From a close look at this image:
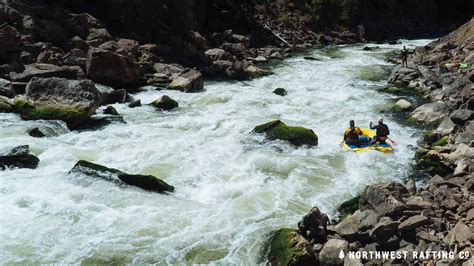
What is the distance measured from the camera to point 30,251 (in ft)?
27.5

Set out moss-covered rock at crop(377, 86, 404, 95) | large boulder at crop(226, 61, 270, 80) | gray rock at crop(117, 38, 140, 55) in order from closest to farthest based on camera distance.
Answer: moss-covered rock at crop(377, 86, 404, 95), gray rock at crop(117, 38, 140, 55), large boulder at crop(226, 61, 270, 80)

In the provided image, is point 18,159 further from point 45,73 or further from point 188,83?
point 188,83

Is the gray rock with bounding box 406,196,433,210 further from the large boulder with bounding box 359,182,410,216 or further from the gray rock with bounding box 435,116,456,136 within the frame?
the gray rock with bounding box 435,116,456,136

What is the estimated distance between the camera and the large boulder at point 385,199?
8469 millimetres

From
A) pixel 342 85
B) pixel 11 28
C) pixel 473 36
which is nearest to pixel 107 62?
pixel 11 28

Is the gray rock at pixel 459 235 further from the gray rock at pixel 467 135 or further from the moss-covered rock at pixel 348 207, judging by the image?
the gray rock at pixel 467 135

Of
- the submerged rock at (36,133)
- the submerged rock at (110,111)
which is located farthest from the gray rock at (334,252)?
the submerged rock at (110,111)

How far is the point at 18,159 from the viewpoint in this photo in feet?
39.3

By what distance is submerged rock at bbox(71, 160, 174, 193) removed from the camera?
11.0m

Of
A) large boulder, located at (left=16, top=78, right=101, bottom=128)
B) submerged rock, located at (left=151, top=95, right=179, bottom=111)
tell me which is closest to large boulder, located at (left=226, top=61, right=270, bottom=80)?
submerged rock, located at (left=151, top=95, right=179, bottom=111)

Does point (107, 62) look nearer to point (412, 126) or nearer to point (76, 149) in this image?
point (76, 149)

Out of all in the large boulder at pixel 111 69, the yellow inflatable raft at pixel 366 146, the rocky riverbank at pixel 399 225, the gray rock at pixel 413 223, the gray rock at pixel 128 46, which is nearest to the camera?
the rocky riverbank at pixel 399 225

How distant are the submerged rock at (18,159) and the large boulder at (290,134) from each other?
23.2ft

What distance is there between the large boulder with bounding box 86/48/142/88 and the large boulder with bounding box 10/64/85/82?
42.6 inches
